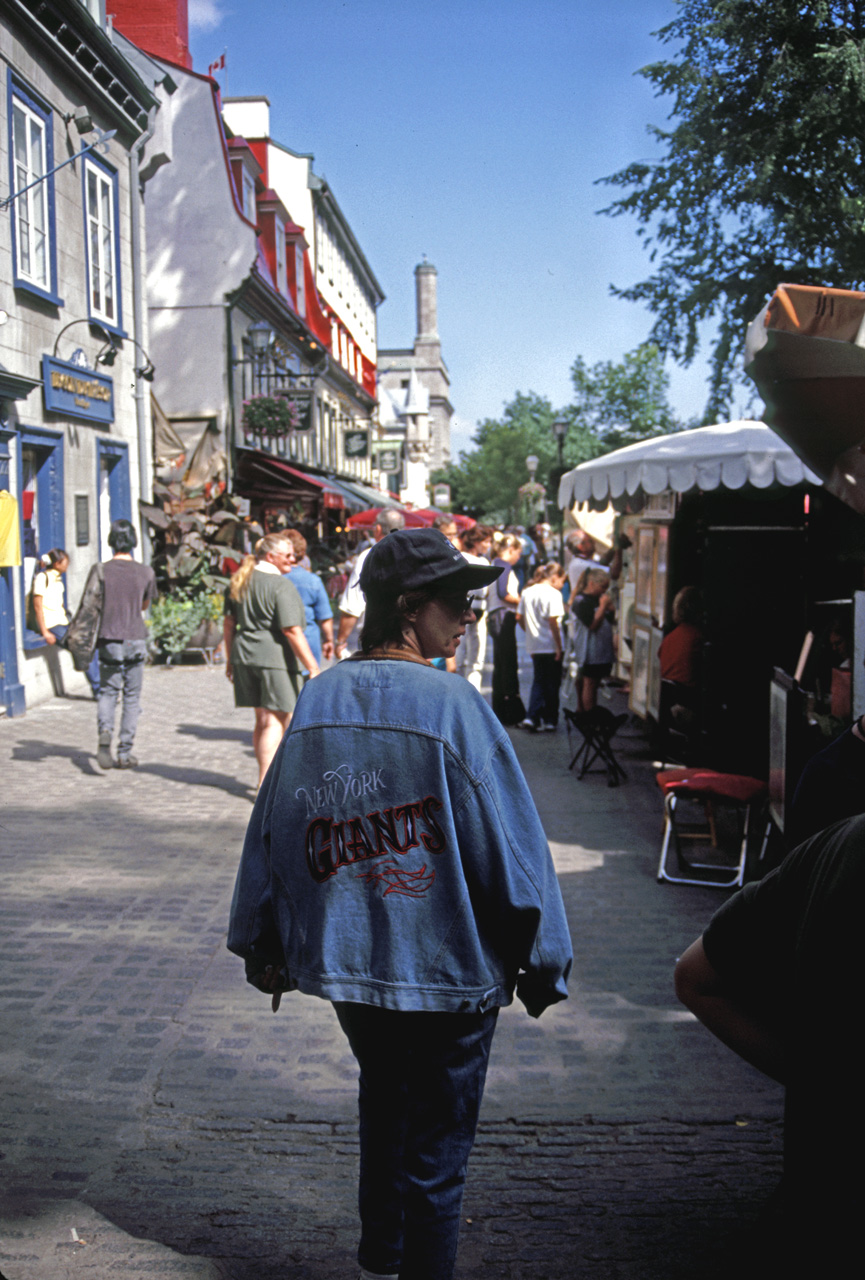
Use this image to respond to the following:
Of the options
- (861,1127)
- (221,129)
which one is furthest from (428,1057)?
(221,129)

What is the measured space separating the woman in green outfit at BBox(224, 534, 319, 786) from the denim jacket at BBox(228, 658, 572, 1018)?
491 cm

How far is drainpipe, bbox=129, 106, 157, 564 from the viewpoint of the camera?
15312mm

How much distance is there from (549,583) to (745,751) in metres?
3.23

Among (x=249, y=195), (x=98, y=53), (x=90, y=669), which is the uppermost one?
(x=249, y=195)

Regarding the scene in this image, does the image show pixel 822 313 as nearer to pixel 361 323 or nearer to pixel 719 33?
pixel 719 33

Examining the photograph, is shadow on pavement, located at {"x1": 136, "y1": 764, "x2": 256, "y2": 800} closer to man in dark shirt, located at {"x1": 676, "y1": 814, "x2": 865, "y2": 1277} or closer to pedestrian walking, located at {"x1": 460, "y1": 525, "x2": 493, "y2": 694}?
pedestrian walking, located at {"x1": 460, "y1": 525, "x2": 493, "y2": 694}

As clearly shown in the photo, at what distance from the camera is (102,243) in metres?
14.4

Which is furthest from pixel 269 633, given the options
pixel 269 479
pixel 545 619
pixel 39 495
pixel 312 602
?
pixel 269 479

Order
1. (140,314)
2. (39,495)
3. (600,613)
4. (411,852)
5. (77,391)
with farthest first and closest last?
(140,314), (77,391), (39,495), (600,613), (411,852)

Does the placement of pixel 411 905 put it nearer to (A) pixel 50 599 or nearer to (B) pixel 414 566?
(B) pixel 414 566

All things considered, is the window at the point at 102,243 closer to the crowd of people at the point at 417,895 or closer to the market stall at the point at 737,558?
the market stall at the point at 737,558

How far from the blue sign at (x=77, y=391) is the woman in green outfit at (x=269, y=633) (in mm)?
6177

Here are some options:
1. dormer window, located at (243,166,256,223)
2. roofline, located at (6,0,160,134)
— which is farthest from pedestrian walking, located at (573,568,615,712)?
dormer window, located at (243,166,256,223)

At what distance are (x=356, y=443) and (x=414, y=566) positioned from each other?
1282 inches
